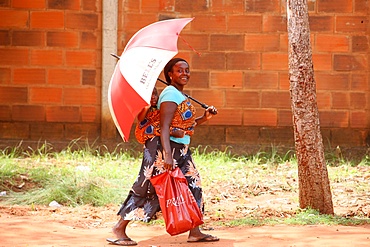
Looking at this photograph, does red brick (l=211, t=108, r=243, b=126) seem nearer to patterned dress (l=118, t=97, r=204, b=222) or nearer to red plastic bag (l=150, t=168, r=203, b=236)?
patterned dress (l=118, t=97, r=204, b=222)

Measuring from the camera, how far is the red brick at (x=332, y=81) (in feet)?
31.4

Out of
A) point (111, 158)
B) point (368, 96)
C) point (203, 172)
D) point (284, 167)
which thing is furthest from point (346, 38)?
point (111, 158)

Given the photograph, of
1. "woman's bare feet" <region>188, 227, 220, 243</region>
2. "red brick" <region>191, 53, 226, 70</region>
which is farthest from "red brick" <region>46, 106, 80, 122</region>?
"woman's bare feet" <region>188, 227, 220, 243</region>

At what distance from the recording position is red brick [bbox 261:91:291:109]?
9.59m

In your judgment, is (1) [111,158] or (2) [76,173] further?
(1) [111,158]

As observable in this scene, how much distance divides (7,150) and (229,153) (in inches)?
112

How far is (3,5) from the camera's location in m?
9.57

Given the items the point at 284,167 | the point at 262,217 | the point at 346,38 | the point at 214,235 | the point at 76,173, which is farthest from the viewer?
the point at 346,38

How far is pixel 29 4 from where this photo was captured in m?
9.57

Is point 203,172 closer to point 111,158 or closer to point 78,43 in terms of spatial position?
point 111,158

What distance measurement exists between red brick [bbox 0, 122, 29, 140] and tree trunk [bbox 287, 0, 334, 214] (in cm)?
440

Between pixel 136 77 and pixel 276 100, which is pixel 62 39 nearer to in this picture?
pixel 276 100

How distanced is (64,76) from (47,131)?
75 centimetres

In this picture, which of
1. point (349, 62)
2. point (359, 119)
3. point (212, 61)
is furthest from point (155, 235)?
point (349, 62)
